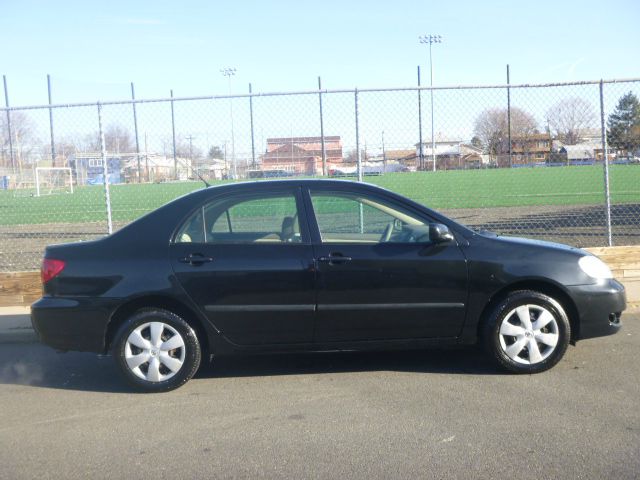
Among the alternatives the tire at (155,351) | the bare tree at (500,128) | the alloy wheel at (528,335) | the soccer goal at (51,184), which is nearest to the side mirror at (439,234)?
the alloy wheel at (528,335)

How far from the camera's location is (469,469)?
12.2 feet

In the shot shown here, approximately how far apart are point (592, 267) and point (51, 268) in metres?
A: 4.11

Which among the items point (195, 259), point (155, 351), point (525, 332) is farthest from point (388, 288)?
point (155, 351)

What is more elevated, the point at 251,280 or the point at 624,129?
the point at 624,129

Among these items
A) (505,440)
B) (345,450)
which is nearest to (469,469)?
(505,440)

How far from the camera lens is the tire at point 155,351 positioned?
17.1 ft

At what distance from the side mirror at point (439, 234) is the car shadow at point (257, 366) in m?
1.09

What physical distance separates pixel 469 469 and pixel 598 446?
2.67ft

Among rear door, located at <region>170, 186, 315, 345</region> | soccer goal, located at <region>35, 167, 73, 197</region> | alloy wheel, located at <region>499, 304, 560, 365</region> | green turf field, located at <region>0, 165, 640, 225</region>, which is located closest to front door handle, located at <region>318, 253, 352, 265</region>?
rear door, located at <region>170, 186, 315, 345</region>

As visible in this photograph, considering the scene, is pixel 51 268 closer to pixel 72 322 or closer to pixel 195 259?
pixel 72 322

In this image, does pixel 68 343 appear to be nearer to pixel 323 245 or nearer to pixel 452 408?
pixel 323 245

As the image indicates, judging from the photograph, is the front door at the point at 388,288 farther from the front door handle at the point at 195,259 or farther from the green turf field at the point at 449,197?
the green turf field at the point at 449,197

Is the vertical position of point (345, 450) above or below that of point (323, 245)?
below

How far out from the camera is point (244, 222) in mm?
5582
